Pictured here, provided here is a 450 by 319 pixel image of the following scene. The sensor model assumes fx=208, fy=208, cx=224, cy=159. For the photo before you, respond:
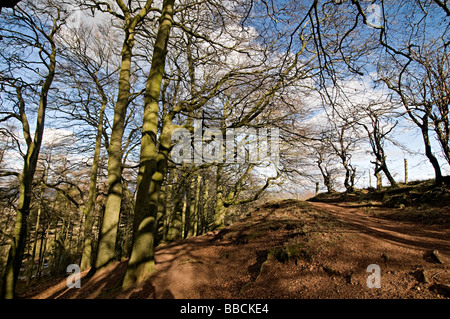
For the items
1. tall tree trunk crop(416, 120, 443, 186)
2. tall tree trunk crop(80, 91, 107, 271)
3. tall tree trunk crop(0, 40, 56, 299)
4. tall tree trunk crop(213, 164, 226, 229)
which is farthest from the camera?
tall tree trunk crop(213, 164, 226, 229)

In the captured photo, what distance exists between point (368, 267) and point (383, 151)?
12377 millimetres

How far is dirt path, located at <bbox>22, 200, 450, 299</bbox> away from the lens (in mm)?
2986

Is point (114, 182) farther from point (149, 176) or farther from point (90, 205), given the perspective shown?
point (90, 205)

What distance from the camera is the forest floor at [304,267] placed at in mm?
2969

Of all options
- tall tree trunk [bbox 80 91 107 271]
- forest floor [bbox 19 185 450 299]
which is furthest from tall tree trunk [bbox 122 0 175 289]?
tall tree trunk [bbox 80 91 107 271]

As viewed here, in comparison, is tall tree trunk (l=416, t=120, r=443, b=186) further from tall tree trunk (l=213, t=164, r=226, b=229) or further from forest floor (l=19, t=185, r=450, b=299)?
tall tree trunk (l=213, t=164, r=226, b=229)

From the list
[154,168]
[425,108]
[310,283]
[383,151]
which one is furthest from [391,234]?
[383,151]

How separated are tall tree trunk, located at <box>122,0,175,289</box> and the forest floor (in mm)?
313

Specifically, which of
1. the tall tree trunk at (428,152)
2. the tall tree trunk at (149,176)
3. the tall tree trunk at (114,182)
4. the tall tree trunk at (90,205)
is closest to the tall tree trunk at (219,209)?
the tall tree trunk at (114,182)

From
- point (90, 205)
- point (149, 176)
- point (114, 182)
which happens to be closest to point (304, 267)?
point (149, 176)

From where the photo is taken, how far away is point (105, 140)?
33.8 feet

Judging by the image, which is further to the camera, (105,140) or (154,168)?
(105,140)
